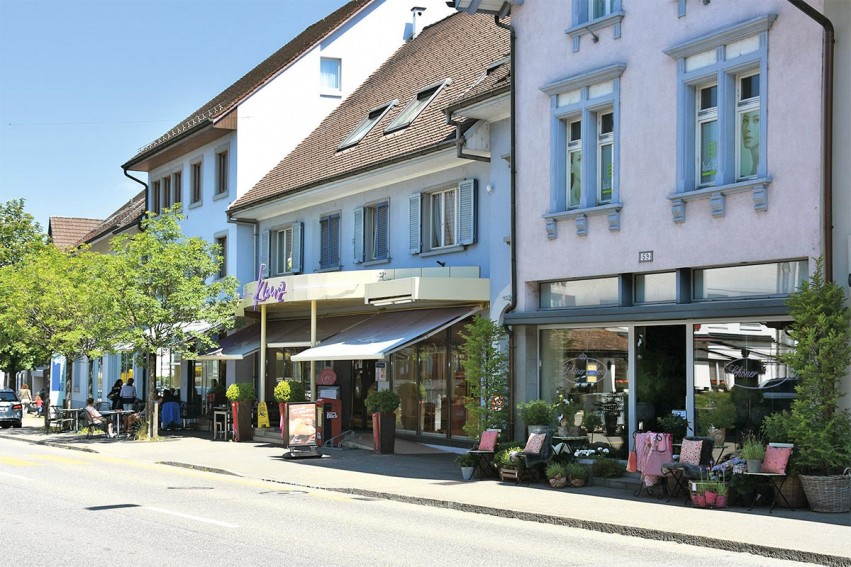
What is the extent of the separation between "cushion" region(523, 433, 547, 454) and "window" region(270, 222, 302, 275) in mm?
13892

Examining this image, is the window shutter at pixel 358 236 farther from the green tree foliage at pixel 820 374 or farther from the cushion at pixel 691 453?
the green tree foliage at pixel 820 374

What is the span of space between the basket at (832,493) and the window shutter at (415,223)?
488 inches

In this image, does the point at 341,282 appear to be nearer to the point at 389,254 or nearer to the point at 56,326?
the point at 389,254

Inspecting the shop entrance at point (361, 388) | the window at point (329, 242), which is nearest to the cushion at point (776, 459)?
the shop entrance at point (361, 388)

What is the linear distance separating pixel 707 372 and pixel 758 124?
144 inches

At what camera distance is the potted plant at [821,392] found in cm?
1347

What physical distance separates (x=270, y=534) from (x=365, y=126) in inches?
753

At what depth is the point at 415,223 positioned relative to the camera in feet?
80.6

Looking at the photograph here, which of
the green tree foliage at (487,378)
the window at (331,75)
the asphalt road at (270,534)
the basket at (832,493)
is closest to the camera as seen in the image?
the asphalt road at (270,534)

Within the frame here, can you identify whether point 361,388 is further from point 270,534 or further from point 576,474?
point 270,534

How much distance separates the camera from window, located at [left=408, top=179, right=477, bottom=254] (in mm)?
22728

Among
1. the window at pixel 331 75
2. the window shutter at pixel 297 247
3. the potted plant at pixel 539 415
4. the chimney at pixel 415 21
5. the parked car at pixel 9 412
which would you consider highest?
the chimney at pixel 415 21

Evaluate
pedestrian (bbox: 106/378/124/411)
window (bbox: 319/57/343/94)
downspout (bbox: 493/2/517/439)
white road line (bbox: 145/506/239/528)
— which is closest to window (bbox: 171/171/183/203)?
window (bbox: 319/57/343/94)

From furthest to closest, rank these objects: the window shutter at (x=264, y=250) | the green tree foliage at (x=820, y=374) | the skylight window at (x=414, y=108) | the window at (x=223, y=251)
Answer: the window at (x=223, y=251) → the window shutter at (x=264, y=250) → the skylight window at (x=414, y=108) → the green tree foliage at (x=820, y=374)
